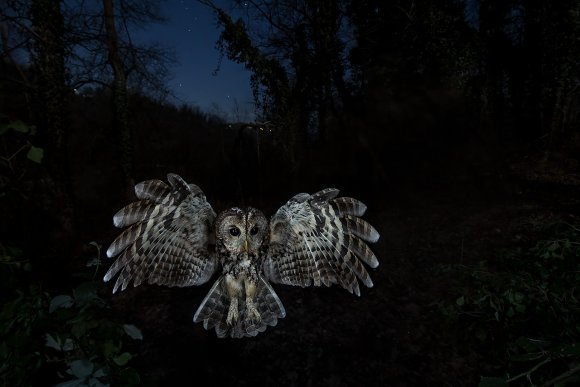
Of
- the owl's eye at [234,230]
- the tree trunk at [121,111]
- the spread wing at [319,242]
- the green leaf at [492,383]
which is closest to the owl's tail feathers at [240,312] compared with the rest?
the spread wing at [319,242]

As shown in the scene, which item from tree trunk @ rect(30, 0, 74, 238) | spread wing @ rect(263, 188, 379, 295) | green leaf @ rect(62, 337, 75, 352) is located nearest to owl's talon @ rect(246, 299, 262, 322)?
spread wing @ rect(263, 188, 379, 295)

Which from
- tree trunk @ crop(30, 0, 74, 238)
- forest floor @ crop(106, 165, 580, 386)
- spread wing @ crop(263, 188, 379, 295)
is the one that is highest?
tree trunk @ crop(30, 0, 74, 238)

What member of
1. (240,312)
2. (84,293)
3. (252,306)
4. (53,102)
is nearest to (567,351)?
(84,293)

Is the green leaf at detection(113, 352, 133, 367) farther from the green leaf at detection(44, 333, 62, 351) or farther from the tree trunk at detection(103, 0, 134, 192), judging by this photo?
the tree trunk at detection(103, 0, 134, 192)

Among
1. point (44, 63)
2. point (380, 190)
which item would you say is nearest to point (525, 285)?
point (380, 190)

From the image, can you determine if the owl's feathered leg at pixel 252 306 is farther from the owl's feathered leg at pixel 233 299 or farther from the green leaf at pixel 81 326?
the green leaf at pixel 81 326

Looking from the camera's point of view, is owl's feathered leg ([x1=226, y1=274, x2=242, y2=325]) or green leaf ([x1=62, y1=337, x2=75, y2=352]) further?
owl's feathered leg ([x1=226, y1=274, x2=242, y2=325])

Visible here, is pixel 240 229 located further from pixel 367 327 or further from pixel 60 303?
pixel 367 327
